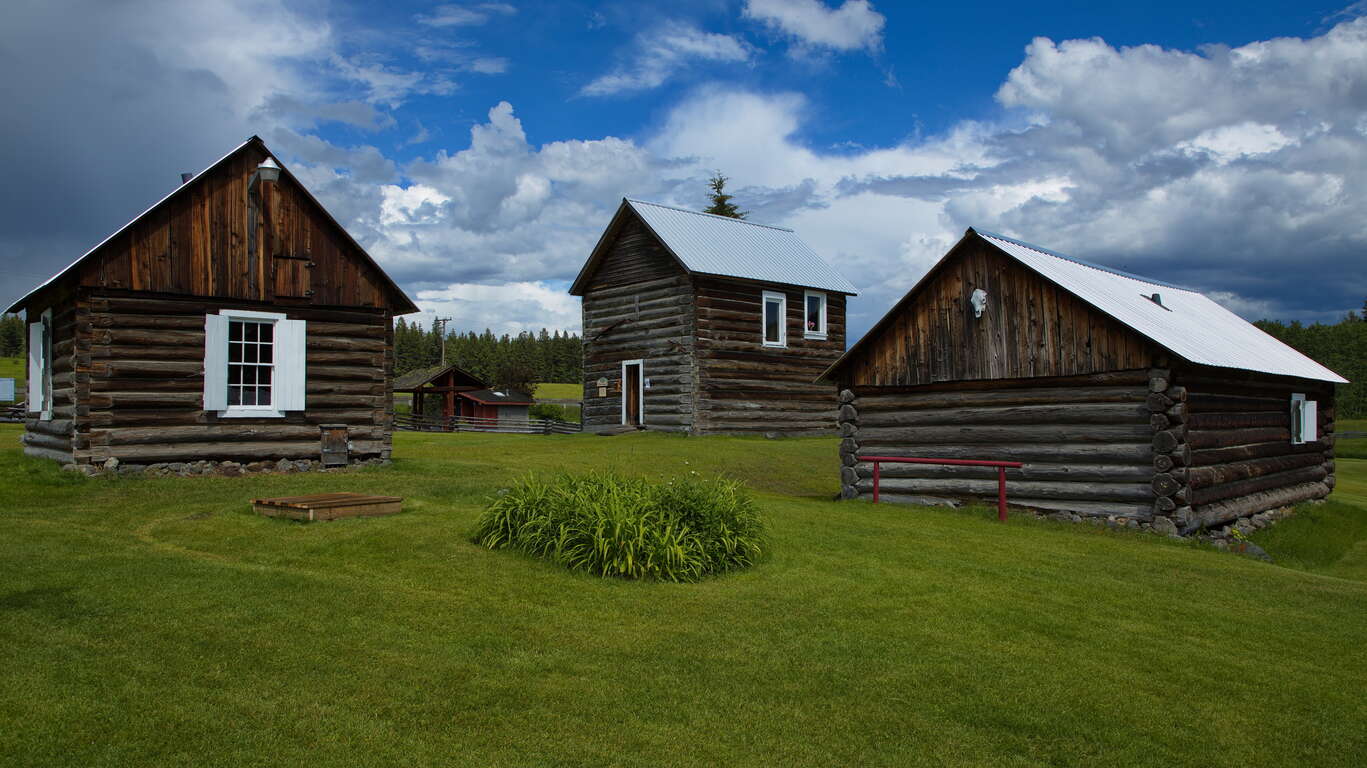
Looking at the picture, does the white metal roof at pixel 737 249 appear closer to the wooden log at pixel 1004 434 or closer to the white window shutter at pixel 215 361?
the wooden log at pixel 1004 434

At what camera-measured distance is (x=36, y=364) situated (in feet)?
64.4

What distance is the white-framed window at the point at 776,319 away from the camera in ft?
104

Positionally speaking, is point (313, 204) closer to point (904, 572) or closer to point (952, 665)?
point (904, 572)

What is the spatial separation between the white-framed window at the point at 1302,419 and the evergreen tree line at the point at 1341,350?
57453 mm

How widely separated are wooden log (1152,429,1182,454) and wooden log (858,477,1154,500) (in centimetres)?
75

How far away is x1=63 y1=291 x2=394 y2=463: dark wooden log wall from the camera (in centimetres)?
1705

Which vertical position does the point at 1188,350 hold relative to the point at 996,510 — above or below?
above

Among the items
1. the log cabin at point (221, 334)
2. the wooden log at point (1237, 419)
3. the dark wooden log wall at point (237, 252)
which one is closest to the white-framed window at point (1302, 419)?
the wooden log at point (1237, 419)

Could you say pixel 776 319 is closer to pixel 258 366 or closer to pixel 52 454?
pixel 258 366

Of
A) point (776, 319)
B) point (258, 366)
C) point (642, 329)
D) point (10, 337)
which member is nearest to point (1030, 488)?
A: point (258, 366)

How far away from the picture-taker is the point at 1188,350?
15.3m

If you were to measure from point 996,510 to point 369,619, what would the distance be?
12071 mm

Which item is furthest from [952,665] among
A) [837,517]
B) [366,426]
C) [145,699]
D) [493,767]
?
[366,426]

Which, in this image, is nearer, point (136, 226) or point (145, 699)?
point (145, 699)
